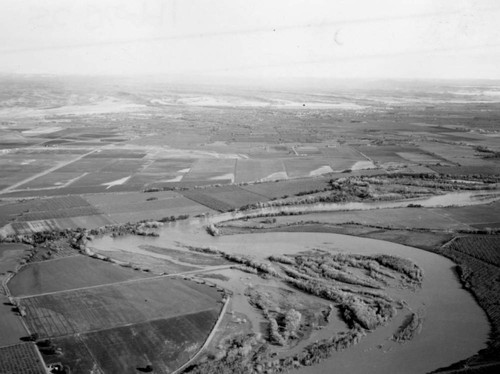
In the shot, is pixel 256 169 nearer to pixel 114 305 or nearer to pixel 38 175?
pixel 38 175

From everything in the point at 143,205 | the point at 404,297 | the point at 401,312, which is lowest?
the point at 401,312

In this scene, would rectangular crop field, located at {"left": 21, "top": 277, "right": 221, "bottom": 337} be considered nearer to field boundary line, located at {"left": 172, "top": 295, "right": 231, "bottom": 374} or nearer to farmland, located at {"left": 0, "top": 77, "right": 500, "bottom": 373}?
farmland, located at {"left": 0, "top": 77, "right": 500, "bottom": 373}

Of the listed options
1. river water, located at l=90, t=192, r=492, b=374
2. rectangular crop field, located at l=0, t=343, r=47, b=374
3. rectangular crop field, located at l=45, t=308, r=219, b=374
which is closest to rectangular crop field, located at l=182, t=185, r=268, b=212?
river water, located at l=90, t=192, r=492, b=374

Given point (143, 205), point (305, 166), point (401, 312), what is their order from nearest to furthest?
point (401, 312) → point (143, 205) → point (305, 166)

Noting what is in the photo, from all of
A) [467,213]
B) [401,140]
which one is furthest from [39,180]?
[401,140]

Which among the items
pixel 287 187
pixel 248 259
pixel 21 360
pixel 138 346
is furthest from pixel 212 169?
pixel 21 360
